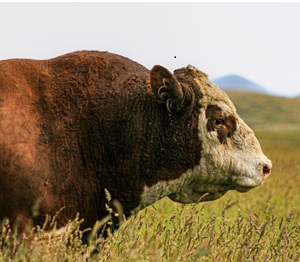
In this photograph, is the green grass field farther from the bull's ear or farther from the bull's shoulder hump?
the bull's shoulder hump

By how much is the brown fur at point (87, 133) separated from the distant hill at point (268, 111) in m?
111

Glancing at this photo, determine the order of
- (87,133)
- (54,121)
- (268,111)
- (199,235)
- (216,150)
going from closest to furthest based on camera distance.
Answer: (54,121) → (87,133) → (216,150) → (199,235) → (268,111)

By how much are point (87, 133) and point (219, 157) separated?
138 centimetres

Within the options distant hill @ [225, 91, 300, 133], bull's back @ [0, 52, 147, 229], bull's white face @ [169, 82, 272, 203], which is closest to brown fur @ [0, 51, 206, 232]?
bull's back @ [0, 52, 147, 229]

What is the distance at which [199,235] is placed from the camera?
6266 mm

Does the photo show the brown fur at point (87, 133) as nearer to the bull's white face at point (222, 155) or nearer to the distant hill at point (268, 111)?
the bull's white face at point (222, 155)

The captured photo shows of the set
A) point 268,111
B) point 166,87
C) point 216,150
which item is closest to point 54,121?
point 166,87

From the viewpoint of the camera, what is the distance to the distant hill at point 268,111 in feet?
397

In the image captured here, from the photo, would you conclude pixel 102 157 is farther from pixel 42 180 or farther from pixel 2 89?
pixel 2 89

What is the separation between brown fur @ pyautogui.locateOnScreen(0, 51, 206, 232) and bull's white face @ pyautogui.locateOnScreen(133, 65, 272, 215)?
0.34ft

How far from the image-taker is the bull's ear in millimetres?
5719

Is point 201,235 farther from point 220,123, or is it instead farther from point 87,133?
point 87,133

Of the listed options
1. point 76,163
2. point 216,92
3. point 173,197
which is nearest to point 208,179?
point 173,197

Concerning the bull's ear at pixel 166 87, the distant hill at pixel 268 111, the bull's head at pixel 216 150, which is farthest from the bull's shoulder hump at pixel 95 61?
the distant hill at pixel 268 111
